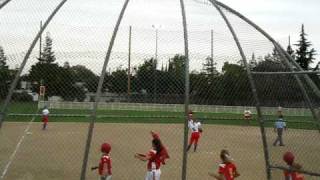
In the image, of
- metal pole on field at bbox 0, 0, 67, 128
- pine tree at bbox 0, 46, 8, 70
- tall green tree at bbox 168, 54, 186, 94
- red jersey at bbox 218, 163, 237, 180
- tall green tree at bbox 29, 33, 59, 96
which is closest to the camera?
metal pole on field at bbox 0, 0, 67, 128

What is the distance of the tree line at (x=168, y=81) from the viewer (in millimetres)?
8586

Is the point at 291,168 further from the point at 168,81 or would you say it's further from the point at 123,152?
the point at 123,152

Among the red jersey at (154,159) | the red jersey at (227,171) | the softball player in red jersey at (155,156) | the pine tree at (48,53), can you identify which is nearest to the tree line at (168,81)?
the pine tree at (48,53)

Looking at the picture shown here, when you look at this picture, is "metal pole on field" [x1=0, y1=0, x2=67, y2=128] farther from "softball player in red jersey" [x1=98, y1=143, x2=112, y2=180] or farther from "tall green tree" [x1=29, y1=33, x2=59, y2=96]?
"softball player in red jersey" [x1=98, y1=143, x2=112, y2=180]

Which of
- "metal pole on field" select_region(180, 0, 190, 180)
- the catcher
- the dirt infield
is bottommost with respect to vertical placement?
the dirt infield

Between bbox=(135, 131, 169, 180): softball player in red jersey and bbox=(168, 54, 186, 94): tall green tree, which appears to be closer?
bbox=(168, 54, 186, 94): tall green tree

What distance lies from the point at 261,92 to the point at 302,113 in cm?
159

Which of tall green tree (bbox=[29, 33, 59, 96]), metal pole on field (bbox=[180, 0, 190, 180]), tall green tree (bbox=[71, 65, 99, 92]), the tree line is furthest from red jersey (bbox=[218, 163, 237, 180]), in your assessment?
tall green tree (bbox=[29, 33, 59, 96])

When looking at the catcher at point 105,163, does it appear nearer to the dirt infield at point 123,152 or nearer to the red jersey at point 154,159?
the red jersey at point 154,159

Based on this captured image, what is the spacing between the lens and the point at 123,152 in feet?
55.2

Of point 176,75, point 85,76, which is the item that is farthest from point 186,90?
point 85,76

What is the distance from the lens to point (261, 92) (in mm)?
9773

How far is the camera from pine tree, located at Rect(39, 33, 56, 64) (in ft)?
27.3

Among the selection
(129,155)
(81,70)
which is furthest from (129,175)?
(81,70)
